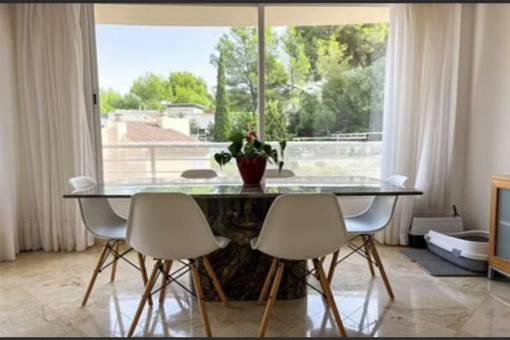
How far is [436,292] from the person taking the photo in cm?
247

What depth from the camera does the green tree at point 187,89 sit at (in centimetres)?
363

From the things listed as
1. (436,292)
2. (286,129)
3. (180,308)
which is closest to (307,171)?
(286,129)

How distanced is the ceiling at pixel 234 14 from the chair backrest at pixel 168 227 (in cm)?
247

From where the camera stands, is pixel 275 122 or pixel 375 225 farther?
pixel 275 122

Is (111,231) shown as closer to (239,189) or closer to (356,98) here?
(239,189)

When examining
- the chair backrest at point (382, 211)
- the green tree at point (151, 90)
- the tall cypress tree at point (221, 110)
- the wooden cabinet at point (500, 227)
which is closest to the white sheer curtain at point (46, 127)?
the green tree at point (151, 90)

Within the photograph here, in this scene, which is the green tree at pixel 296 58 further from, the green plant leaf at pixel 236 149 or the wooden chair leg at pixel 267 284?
the wooden chair leg at pixel 267 284

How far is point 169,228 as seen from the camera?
1.82m

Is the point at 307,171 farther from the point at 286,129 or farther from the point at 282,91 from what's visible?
the point at 282,91

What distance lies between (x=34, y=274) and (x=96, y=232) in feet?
3.24

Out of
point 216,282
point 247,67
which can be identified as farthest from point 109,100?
point 216,282

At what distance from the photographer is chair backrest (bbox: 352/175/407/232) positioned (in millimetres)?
2338

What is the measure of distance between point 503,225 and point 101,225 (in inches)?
113

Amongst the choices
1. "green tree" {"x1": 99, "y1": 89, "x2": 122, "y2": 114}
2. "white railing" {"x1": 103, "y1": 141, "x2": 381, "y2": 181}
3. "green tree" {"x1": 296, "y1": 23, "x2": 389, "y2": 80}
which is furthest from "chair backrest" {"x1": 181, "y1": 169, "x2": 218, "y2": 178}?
"green tree" {"x1": 296, "y1": 23, "x2": 389, "y2": 80}
